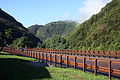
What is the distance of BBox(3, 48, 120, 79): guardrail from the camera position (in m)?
17.1

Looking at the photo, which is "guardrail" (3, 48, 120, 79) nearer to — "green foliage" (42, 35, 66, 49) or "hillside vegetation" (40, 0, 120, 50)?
"green foliage" (42, 35, 66, 49)

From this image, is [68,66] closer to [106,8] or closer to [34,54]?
[34,54]

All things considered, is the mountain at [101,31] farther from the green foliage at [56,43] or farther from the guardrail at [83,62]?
the guardrail at [83,62]

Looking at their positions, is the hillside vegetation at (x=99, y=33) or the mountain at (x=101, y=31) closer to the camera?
the hillside vegetation at (x=99, y=33)

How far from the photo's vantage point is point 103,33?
330 ft

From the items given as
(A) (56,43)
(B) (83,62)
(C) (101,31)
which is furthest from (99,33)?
(B) (83,62)

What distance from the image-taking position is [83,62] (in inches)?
787

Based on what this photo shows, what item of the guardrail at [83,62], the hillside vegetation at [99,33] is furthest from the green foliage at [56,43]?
the guardrail at [83,62]

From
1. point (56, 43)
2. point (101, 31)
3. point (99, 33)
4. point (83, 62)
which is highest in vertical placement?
point (101, 31)

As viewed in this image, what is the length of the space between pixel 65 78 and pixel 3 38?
50603mm

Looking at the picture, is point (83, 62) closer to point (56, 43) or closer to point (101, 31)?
point (56, 43)

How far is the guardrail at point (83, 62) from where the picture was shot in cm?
1714

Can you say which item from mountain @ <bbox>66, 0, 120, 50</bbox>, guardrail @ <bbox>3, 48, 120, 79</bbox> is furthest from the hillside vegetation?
guardrail @ <bbox>3, 48, 120, 79</bbox>

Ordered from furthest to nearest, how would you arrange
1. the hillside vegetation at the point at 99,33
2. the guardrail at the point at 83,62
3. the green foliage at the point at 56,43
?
the hillside vegetation at the point at 99,33, the green foliage at the point at 56,43, the guardrail at the point at 83,62
